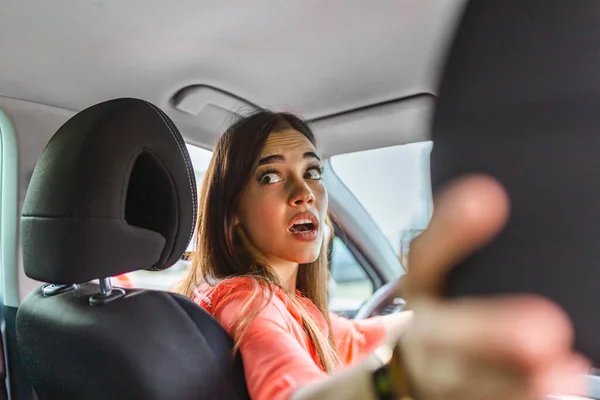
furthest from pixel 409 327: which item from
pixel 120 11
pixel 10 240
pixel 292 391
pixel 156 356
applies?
pixel 10 240

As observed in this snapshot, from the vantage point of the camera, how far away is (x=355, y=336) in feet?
5.76

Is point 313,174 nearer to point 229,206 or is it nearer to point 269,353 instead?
point 229,206

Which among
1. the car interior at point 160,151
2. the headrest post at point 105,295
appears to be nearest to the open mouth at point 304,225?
the car interior at point 160,151

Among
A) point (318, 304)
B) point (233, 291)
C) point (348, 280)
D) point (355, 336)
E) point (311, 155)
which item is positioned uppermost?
point (311, 155)

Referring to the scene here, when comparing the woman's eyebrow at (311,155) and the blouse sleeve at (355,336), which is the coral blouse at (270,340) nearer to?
the blouse sleeve at (355,336)

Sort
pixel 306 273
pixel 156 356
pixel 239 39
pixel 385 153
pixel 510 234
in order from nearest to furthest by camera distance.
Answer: pixel 510 234 < pixel 156 356 < pixel 239 39 < pixel 306 273 < pixel 385 153

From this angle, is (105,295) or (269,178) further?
(269,178)

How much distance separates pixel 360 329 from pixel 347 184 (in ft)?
2.35

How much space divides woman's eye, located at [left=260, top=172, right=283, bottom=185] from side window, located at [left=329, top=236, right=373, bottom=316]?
32.3 inches

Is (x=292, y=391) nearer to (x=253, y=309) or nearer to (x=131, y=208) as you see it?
(x=253, y=309)

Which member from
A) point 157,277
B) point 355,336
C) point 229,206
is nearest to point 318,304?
point 355,336

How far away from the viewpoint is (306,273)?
174cm

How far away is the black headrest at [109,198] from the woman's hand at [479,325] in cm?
71

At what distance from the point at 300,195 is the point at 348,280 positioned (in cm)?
106
